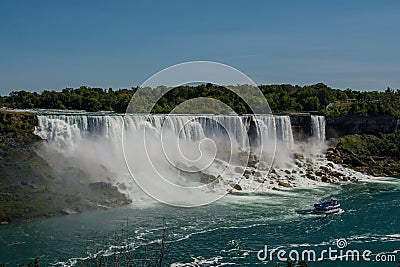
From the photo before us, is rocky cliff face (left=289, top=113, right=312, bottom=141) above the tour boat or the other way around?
above

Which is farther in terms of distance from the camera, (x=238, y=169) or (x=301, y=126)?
(x=301, y=126)

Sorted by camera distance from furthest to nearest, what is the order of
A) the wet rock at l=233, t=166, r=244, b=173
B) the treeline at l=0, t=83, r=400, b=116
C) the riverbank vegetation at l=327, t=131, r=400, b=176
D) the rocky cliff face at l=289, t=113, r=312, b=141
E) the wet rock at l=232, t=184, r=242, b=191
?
1. the treeline at l=0, t=83, r=400, b=116
2. the rocky cliff face at l=289, t=113, r=312, b=141
3. the riverbank vegetation at l=327, t=131, r=400, b=176
4. the wet rock at l=232, t=184, r=242, b=191
5. the wet rock at l=233, t=166, r=244, b=173

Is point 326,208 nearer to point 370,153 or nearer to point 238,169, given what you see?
point 238,169

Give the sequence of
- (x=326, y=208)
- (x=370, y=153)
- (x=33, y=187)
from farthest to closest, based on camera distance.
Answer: (x=370, y=153) < (x=33, y=187) < (x=326, y=208)

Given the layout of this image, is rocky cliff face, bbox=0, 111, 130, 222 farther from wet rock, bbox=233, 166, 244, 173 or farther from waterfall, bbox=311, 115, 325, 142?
waterfall, bbox=311, 115, 325, 142

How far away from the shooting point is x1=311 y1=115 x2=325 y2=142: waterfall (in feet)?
137

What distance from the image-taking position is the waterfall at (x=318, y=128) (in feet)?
137

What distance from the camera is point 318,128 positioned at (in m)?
42.0

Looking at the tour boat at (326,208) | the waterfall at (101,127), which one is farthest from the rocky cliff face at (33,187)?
the tour boat at (326,208)

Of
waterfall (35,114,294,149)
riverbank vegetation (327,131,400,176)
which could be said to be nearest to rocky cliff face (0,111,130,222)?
waterfall (35,114,294,149)

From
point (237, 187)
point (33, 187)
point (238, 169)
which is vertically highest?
point (33, 187)

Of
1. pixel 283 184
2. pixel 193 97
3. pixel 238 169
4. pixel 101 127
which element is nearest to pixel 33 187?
pixel 101 127

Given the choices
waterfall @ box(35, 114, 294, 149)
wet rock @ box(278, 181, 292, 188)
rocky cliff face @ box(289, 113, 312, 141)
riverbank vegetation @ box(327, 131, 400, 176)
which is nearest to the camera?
waterfall @ box(35, 114, 294, 149)

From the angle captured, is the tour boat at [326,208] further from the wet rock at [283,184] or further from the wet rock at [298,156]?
A: the wet rock at [298,156]
